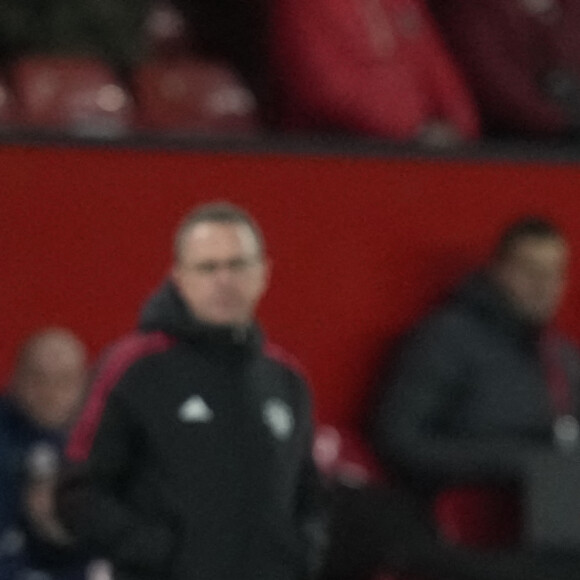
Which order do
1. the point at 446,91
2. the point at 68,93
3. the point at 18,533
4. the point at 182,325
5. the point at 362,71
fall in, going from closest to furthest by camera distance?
the point at 182,325, the point at 18,533, the point at 68,93, the point at 362,71, the point at 446,91

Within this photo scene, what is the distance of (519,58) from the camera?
490cm

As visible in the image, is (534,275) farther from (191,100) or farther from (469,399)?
(191,100)

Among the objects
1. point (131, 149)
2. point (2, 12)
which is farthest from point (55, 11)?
point (131, 149)

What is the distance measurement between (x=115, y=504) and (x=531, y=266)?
159 centimetres

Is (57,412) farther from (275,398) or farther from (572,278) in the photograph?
(572,278)

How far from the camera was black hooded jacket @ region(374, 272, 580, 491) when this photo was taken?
4051 millimetres

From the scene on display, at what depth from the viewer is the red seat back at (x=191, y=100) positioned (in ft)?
14.8

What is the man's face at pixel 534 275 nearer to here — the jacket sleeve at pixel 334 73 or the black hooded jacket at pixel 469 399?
the black hooded jacket at pixel 469 399

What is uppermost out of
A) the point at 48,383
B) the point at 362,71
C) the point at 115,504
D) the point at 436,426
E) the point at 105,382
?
the point at 362,71

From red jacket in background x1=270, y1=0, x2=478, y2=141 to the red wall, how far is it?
0.22 metres

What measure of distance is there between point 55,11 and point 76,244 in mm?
693

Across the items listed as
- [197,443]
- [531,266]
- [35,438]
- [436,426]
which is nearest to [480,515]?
[436,426]

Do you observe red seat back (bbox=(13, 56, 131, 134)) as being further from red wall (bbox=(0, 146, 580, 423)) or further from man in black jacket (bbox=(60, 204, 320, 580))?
man in black jacket (bbox=(60, 204, 320, 580))

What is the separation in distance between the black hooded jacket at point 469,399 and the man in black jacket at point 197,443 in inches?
42.1
